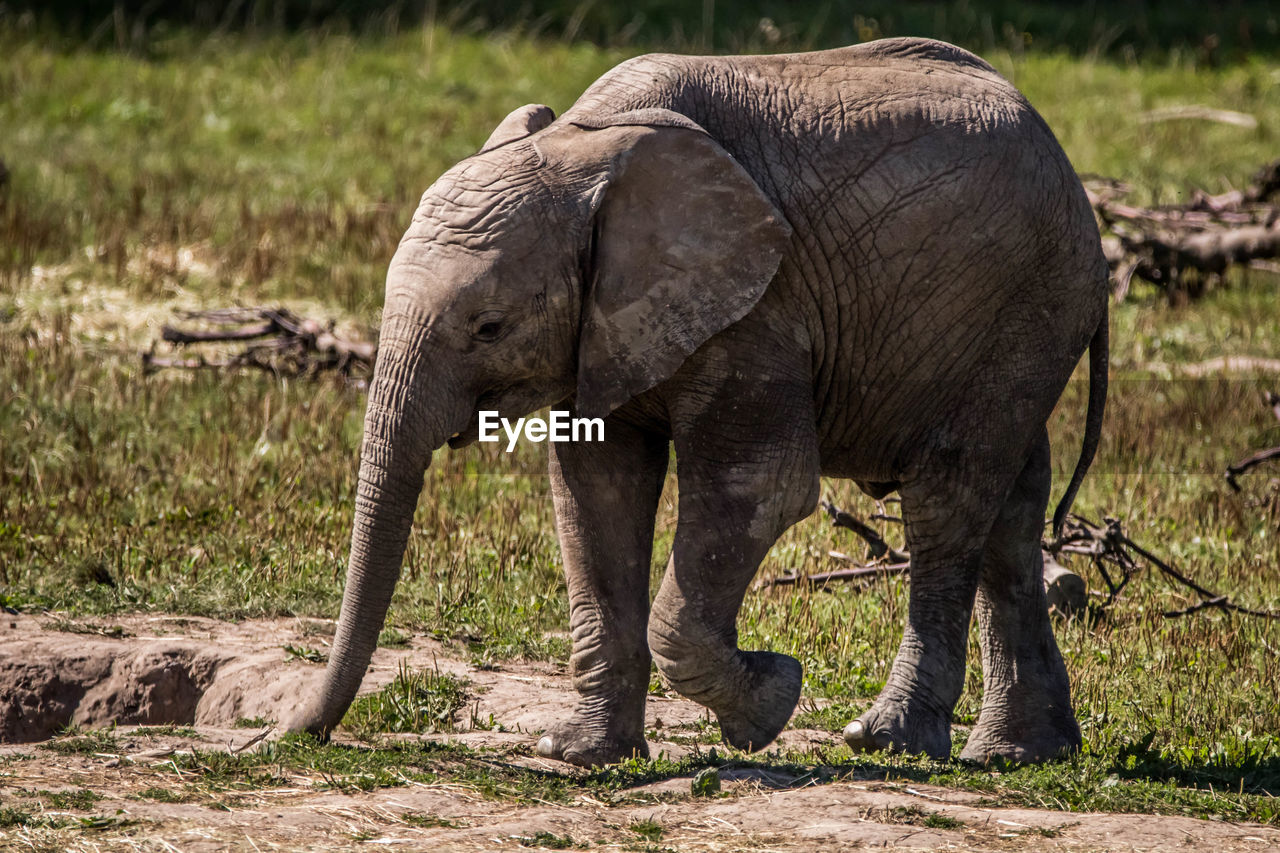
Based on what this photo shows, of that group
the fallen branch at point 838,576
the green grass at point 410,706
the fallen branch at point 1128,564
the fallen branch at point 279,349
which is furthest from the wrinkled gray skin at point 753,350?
the fallen branch at point 279,349

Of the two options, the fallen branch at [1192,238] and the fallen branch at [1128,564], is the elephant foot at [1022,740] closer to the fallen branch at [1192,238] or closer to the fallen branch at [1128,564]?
the fallen branch at [1128,564]

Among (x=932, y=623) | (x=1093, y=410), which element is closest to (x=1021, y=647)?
(x=932, y=623)

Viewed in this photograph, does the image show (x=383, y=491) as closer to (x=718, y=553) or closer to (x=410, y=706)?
(x=718, y=553)

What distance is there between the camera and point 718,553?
5.50m

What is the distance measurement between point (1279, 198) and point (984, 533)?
1072 cm

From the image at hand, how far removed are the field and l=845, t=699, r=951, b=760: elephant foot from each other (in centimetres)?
16

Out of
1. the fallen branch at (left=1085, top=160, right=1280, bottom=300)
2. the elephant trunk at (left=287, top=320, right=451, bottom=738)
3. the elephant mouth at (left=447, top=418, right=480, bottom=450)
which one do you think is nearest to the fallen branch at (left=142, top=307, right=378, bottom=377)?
the elephant mouth at (left=447, top=418, right=480, bottom=450)

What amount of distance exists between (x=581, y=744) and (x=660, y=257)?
1.77 meters

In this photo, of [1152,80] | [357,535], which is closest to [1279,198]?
[1152,80]

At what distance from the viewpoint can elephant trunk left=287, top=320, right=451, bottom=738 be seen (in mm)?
5180

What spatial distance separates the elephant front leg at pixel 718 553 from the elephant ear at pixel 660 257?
40 cm

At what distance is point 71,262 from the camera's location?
1382cm

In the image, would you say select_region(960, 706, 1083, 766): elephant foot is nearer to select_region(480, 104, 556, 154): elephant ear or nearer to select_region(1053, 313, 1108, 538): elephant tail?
select_region(1053, 313, 1108, 538): elephant tail

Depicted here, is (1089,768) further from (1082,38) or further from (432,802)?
(1082,38)
